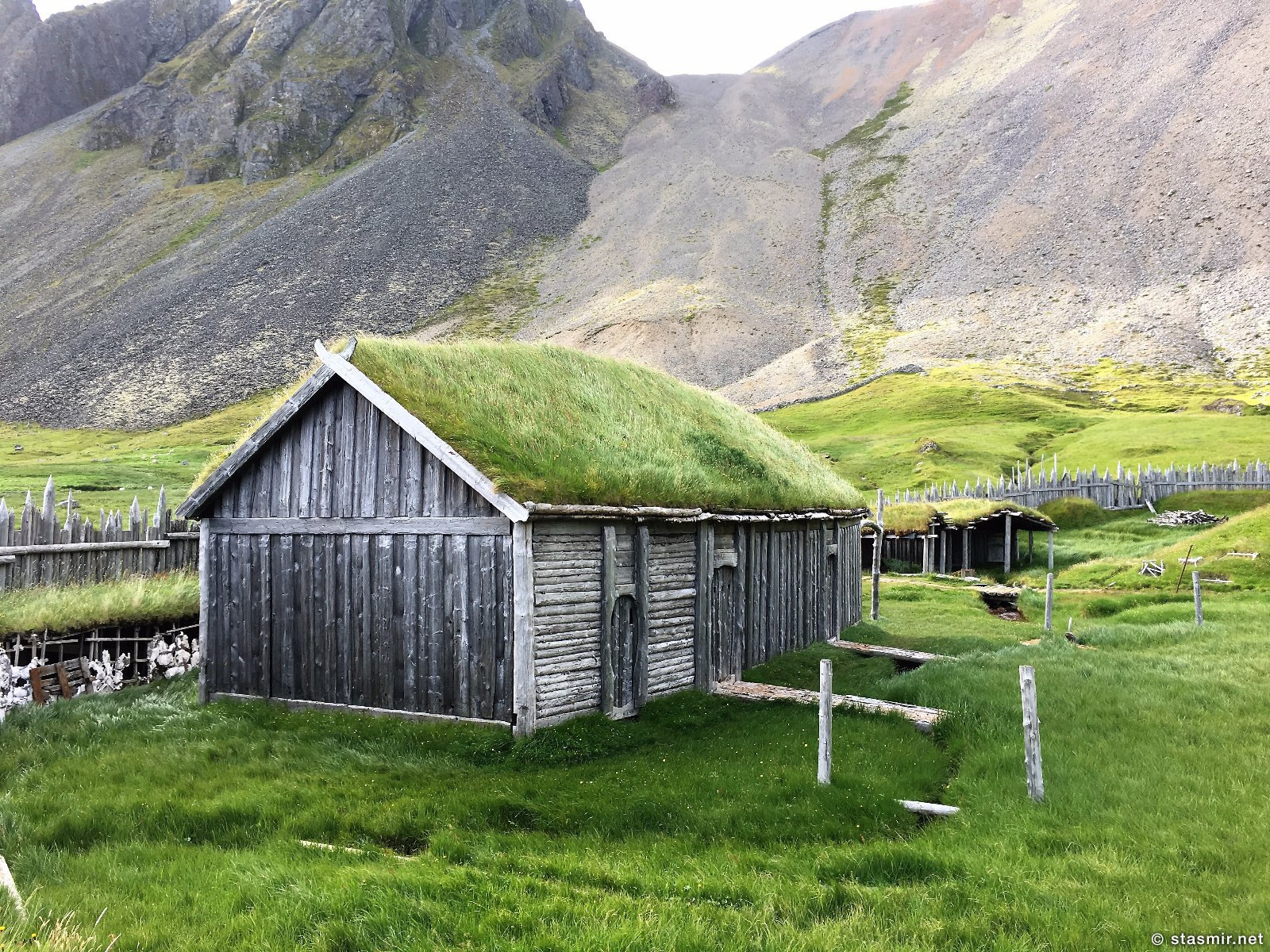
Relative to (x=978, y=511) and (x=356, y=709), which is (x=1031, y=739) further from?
(x=978, y=511)

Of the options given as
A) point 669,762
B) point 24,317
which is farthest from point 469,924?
point 24,317

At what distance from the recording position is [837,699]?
14.5 m

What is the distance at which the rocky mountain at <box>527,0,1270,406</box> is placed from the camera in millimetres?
87500

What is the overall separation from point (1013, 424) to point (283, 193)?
114110 mm

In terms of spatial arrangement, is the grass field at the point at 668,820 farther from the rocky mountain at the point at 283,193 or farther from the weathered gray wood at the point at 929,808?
the rocky mountain at the point at 283,193

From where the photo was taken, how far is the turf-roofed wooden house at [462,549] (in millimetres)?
12281

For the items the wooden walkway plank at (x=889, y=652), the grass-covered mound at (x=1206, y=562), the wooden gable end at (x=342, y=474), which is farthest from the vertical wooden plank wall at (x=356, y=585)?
the grass-covered mound at (x=1206, y=562)

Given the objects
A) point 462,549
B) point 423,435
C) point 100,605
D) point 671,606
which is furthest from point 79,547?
point 671,606

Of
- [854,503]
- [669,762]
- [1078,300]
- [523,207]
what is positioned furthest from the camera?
[523,207]

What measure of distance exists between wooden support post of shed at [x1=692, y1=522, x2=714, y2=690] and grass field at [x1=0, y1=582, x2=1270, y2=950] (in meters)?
0.73

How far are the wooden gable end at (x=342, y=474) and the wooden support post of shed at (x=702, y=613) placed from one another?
449cm

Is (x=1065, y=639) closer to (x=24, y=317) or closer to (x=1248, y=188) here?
(x=1248, y=188)

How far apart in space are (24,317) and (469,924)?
125 m

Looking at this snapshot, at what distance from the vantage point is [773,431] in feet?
81.9
